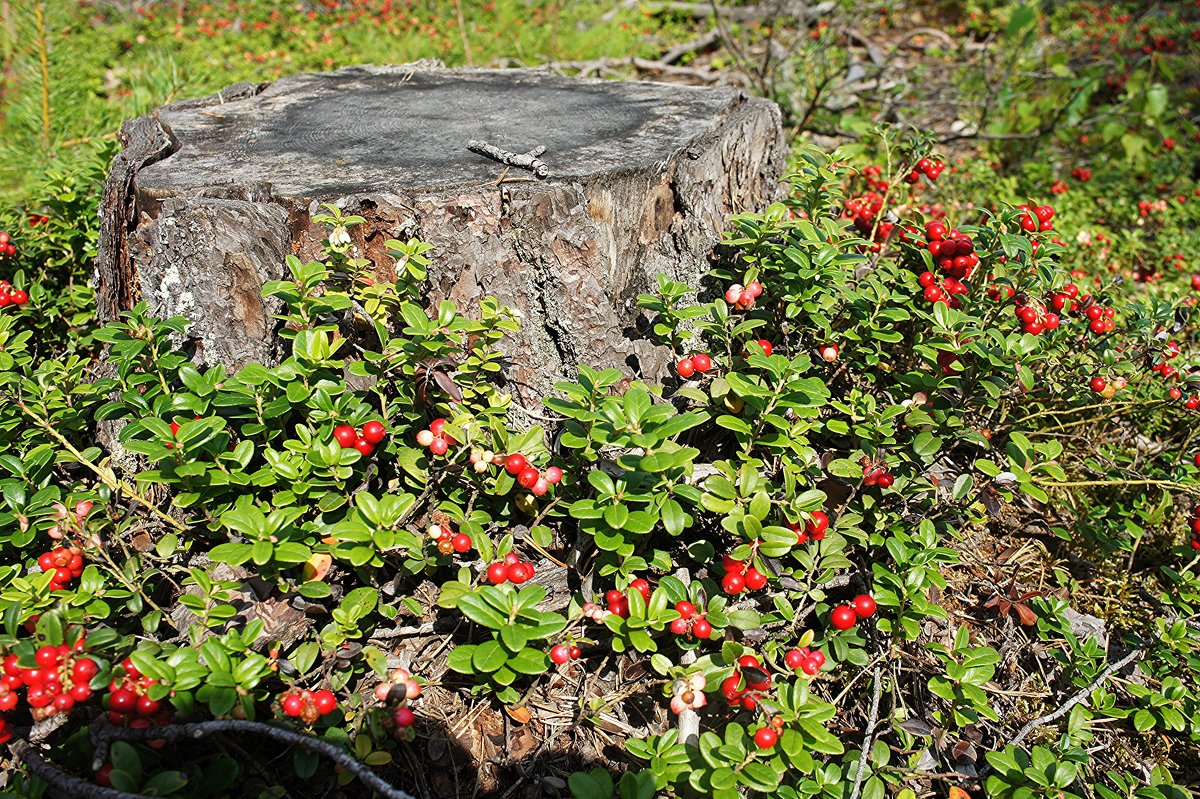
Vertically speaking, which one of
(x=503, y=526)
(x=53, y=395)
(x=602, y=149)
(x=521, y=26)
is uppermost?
(x=521, y=26)

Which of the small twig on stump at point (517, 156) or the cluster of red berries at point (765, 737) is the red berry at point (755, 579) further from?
the small twig on stump at point (517, 156)

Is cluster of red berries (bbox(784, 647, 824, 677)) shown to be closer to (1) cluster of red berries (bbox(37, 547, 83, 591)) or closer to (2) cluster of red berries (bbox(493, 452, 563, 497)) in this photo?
(2) cluster of red berries (bbox(493, 452, 563, 497))

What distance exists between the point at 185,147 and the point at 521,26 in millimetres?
5505

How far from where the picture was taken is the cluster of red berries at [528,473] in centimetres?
204

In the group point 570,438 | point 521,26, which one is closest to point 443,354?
point 570,438

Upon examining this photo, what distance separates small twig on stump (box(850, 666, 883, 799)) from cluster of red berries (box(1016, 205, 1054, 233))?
5.13 feet

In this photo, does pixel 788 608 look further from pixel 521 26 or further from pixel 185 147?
pixel 521 26

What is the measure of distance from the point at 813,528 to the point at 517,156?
4.97 ft

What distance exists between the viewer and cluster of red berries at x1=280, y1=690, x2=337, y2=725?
176cm

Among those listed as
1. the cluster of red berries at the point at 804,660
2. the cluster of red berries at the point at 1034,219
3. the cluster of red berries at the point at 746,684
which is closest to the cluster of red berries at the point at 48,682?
the cluster of red berries at the point at 746,684

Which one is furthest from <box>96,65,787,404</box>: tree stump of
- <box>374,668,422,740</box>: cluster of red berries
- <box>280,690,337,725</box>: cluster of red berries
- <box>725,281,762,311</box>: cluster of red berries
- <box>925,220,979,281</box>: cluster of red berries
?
<box>280,690,337,725</box>: cluster of red berries

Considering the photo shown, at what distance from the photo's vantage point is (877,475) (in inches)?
88.4

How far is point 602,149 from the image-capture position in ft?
9.21

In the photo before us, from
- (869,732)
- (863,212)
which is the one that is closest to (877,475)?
(869,732)
